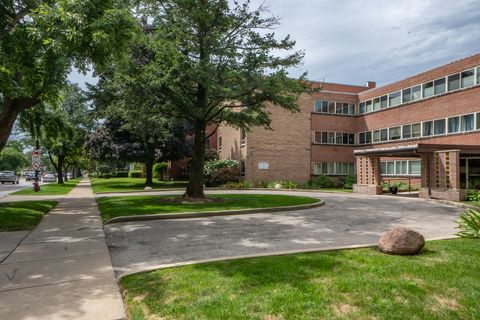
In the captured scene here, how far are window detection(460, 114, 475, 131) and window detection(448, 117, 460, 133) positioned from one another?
34cm

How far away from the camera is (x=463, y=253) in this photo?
6699 millimetres

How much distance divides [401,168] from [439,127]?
5315 mm

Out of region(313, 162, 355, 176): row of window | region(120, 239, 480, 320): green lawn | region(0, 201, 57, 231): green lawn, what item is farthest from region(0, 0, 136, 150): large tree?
region(313, 162, 355, 176): row of window

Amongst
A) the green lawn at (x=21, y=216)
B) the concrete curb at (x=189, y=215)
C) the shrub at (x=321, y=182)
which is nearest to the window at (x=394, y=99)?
the shrub at (x=321, y=182)

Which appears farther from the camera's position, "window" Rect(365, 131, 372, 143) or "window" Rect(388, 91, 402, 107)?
"window" Rect(365, 131, 372, 143)

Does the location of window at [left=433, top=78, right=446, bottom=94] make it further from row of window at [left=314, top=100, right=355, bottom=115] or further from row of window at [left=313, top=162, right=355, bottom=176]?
row of window at [left=313, top=162, right=355, bottom=176]

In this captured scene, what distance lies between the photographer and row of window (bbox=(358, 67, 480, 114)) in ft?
81.1

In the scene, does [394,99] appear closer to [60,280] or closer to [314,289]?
[314,289]

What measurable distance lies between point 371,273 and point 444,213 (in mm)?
11285

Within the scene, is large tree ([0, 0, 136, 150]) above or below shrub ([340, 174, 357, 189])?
above

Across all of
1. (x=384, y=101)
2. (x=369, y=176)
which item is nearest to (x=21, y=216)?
(x=369, y=176)

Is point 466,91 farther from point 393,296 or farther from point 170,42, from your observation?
point 393,296

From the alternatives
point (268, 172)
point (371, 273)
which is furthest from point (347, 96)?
point (371, 273)

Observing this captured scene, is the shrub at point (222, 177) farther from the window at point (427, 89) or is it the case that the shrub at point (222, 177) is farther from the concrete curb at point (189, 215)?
the concrete curb at point (189, 215)
